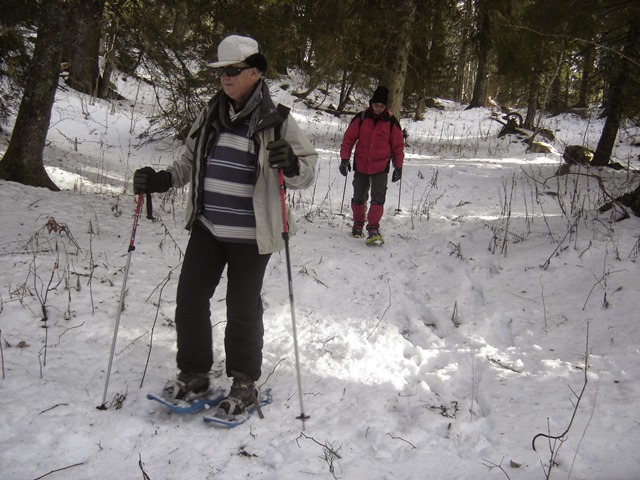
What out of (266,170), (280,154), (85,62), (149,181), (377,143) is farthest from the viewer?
(85,62)

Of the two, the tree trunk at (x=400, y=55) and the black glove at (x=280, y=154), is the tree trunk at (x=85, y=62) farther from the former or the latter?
the black glove at (x=280, y=154)

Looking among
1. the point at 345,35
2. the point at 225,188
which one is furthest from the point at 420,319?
the point at 345,35

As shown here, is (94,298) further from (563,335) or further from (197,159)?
(563,335)

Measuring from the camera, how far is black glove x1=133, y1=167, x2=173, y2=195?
2967 millimetres

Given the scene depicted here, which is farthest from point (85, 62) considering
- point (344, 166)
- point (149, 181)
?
point (149, 181)

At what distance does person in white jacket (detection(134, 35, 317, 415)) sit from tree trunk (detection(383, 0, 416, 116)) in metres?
8.63

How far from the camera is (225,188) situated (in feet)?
9.45

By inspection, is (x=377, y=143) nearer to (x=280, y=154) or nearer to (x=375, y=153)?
(x=375, y=153)

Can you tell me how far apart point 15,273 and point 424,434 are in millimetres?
3622

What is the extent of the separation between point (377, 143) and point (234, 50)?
390 centimetres

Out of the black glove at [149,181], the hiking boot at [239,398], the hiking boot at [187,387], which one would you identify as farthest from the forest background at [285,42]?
the hiking boot at [187,387]

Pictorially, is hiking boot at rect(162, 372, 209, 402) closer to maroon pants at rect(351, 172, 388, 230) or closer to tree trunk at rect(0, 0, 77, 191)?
maroon pants at rect(351, 172, 388, 230)

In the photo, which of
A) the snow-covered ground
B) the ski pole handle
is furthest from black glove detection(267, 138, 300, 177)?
the snow-covered ground

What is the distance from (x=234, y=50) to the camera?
2732 millimetres
